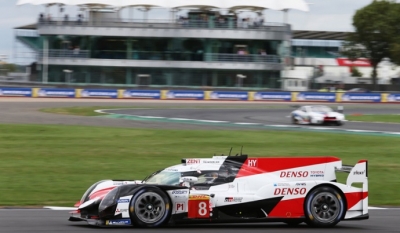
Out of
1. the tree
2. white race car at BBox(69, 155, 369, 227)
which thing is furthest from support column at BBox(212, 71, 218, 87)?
white race car at BBox(69, 155, 369, 227)

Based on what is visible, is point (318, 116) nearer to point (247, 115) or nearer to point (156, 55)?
point (247, 115)

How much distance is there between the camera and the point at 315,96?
192 ft

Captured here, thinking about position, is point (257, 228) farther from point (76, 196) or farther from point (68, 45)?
point (68, 45)

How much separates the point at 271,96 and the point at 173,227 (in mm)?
49142

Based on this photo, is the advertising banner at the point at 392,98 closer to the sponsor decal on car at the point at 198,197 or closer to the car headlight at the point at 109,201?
the sponsor decal on car at the point at 198,197

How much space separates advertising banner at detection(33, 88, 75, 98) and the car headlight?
48.1 metres

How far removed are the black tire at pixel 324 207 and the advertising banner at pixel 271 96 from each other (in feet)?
158

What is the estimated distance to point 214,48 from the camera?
238ft

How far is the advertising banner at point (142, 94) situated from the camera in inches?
2327

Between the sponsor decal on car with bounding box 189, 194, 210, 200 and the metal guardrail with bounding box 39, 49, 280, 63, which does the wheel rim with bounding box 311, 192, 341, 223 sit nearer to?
the sponsor decal on car with bounding box 189, 194, 210, 200

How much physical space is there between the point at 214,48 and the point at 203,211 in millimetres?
62136

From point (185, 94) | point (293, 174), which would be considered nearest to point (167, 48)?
point (185, 94)

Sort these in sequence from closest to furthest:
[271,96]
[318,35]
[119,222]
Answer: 1. [119,222]
2. [271,96]
3. [318,35]

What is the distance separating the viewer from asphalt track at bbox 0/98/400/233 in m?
11.0
